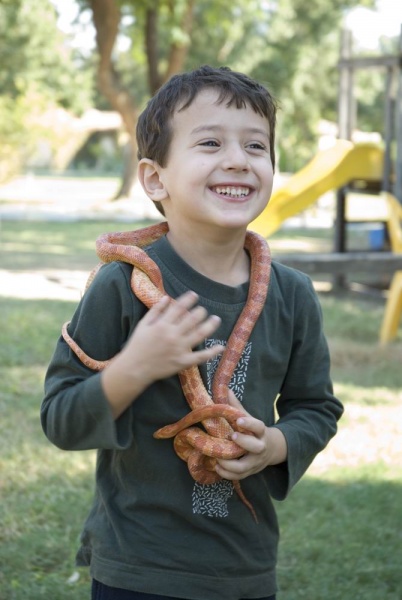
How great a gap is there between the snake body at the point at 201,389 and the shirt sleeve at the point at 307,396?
0.15 m

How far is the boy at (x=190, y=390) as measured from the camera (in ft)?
6.93

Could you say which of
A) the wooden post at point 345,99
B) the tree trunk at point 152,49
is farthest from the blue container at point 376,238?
the tree trunk at point 152,49

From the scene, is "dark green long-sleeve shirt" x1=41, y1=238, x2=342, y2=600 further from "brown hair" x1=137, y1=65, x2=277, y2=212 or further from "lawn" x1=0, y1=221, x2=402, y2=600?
"lawn" x1=0, y1=221, x2=402, y2=600

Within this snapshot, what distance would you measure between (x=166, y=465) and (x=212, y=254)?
50 centimetres

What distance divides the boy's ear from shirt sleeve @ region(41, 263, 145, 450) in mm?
226

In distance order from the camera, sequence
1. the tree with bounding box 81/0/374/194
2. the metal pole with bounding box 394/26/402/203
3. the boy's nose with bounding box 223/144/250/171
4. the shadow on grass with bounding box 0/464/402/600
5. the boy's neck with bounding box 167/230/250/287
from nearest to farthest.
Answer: the boy's nose with bounding box 223/144/250/171 → the boy's neck with bounding box 167/230/250/287 → the shadow on grass with bounding box 0/464/402/600 → the metal pole with bounding box 394/26/402/203 → the tree with bounding box 81/0/374/194

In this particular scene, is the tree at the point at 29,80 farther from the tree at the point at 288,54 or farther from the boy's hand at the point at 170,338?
the boy's hand at the point at 170,338

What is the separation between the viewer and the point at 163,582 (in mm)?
2115

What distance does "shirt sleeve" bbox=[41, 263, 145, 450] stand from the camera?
6.62ft

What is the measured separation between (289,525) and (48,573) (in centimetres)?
108

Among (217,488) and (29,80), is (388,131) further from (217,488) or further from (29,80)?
→ (29,80)

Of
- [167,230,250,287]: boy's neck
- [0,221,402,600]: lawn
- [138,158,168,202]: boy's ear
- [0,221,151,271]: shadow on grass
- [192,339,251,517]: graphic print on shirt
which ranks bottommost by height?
[0,221,151,271]: shadow on grass

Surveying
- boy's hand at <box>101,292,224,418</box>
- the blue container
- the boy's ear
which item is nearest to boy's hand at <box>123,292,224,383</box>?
boy's hand at <box>101,292,224,418</box>

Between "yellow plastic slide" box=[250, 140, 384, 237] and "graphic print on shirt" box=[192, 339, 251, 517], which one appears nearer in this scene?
"graphic print on shirt" box=[192, 339, 251, 517]
